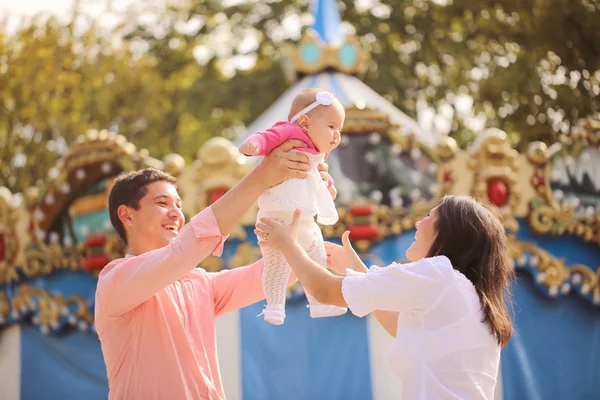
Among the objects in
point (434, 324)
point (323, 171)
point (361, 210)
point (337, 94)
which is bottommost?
point (434, 324)

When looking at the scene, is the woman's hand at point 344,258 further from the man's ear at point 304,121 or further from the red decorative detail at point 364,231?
the red decorative detail at point 364,231

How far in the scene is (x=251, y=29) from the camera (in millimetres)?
12531

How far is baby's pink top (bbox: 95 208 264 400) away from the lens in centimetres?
236

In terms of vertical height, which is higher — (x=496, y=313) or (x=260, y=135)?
(x=260, y=135)

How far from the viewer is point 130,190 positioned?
2.71 m

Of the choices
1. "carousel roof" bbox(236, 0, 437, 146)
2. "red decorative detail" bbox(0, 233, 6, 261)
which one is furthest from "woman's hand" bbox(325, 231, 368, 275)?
"red decorative detail" bbox(0, 233, 6, 261)

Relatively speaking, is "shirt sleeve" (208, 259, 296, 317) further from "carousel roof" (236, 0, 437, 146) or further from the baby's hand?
"carousel roof" (236, 0, 437, 146)

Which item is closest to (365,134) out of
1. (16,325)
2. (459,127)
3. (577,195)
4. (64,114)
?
(577,195)

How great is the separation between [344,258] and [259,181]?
1.54ft

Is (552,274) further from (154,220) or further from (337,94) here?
(154,220)

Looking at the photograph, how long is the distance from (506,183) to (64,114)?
836 centimetres

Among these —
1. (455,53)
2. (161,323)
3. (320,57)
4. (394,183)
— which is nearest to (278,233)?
(161,323)

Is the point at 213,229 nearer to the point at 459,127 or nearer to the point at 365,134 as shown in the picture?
the point at 365,134

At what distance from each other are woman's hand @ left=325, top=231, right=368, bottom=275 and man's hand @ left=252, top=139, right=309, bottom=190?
1.08 feet
